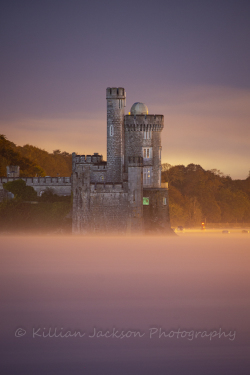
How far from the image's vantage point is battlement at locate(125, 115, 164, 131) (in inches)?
2420

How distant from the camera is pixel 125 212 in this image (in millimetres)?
57469

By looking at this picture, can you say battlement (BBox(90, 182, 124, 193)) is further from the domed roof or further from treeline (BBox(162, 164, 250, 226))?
treeline (BBox(162, 164, 250, 226))

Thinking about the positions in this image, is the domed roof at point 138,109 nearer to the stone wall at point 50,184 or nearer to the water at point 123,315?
the stone wall at point 50,184

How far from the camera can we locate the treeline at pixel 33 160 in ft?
246

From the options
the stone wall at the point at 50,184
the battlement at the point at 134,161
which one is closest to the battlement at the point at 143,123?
the battlement at the point at 134,161

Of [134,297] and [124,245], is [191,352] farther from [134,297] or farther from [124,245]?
[124,245]

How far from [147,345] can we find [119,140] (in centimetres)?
3605

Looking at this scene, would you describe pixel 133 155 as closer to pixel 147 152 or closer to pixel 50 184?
pixel 147 152

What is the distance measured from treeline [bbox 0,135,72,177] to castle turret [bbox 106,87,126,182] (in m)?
14.0

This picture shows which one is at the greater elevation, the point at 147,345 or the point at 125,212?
the point at 125,212

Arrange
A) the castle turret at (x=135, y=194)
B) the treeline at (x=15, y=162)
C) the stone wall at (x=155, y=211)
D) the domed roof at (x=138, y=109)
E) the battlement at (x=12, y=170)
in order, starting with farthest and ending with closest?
the treeline at (x=15, y=162), the battlement at (x=12, y=170), the domed roof at (x=138, y=109), the stone wall at (x=155, y=211), the castle turret at (x=135, y=194)

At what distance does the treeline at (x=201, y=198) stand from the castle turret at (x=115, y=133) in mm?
31290

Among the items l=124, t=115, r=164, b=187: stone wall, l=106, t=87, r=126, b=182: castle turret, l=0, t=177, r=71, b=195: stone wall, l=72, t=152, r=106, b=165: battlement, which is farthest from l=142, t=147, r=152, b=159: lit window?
l=0, t=177, r=71, b=195: stone wall

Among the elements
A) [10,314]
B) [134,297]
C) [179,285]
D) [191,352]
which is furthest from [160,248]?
[191,352]
